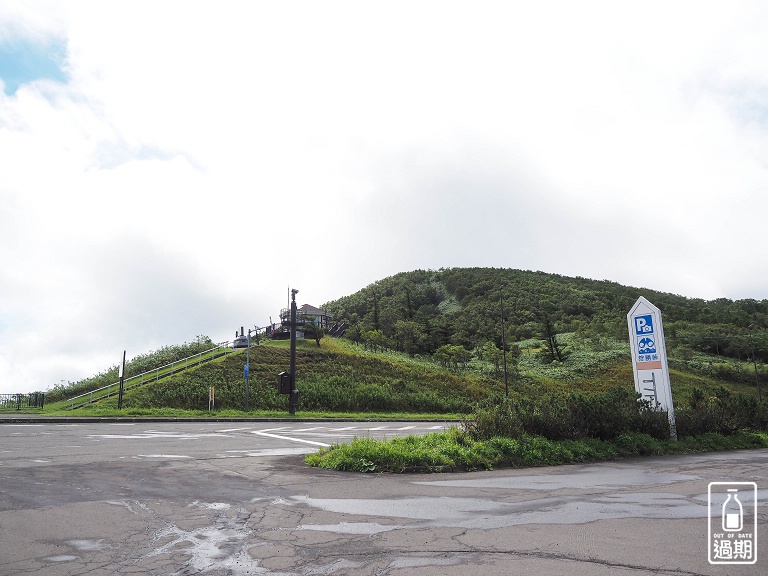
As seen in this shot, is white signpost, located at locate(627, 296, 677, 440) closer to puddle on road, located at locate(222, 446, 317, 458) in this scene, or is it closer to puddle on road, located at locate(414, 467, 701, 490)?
puddle on road, located at locate(414, 467, 701, 490)

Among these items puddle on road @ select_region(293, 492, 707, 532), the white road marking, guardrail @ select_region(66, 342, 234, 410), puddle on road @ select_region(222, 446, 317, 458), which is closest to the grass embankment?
puddle on road @ select_region(222, 446, 317, 458)

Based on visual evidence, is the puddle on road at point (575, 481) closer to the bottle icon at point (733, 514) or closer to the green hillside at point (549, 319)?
the bottle icon at point (733, 514)

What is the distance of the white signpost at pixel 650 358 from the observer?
581 inches

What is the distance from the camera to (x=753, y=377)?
224 feet

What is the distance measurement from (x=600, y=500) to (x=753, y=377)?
75.7 metres

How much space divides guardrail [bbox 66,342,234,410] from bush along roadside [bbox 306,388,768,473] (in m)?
28.9

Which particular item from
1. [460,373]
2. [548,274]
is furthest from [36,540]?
[548,274]

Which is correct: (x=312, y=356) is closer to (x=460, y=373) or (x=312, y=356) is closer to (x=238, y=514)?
(x=460, y=373)

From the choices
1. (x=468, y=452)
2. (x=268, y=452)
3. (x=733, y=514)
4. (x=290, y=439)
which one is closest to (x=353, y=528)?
(x=733, y=514)

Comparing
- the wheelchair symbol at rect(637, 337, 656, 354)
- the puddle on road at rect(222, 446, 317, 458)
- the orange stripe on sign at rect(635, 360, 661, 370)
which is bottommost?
the puddle on road at rect(222, 446, 317, 458)

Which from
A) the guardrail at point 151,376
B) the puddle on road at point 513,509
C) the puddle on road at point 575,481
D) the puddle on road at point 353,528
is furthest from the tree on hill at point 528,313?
the puddle on road at point 353,528

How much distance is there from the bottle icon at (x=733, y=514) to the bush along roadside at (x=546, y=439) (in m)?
4.12

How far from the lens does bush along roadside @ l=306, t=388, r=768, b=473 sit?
10.4 m

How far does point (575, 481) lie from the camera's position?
900 cm
